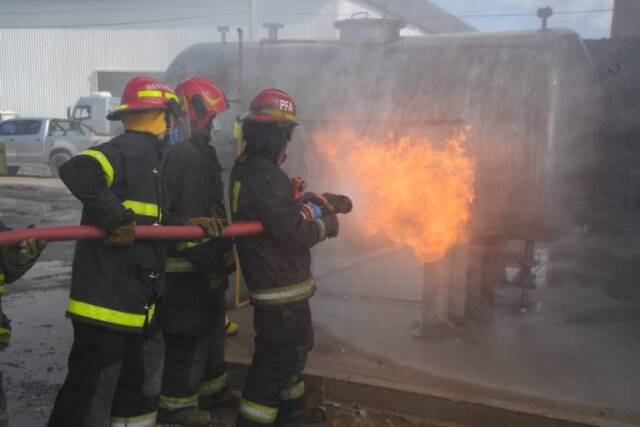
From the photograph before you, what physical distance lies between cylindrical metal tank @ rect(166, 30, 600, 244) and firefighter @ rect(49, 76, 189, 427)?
2324 millimetres

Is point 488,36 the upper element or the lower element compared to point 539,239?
upper

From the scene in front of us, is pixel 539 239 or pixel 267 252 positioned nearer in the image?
pixel 267 252

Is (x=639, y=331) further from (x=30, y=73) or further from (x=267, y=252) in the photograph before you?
(x=30, y=73)

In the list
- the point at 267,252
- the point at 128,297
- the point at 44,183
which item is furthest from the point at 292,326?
the point at 44,183

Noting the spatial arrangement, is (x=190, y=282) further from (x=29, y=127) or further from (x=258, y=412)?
(x=29, y=127)

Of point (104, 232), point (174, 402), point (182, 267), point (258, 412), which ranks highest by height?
point (104, 232)

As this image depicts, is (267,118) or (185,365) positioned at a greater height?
(267,118)

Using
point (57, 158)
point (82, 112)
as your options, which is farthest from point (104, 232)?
point (82, 112)

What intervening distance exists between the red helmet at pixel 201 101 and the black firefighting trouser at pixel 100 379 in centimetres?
137

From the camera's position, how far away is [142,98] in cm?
297

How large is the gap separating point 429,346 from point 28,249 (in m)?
3.10

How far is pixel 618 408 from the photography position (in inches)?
144

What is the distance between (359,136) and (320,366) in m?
2.13

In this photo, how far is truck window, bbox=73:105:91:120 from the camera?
2181cm
